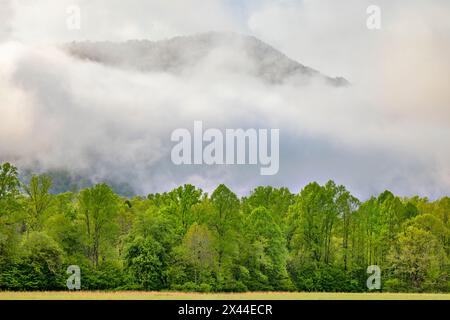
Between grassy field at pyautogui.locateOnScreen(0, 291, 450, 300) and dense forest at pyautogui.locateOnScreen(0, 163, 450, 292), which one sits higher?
dense forest at pyautogui.locateOnScreen(0, 163, 450, 292)

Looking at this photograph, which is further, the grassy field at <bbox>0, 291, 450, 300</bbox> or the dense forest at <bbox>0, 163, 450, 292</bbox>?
the dense forest at <bbox>0, 163, 450, 292</bbox>

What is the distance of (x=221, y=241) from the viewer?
76375 mm

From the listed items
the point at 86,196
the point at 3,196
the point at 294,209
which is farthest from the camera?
the point at 294,209

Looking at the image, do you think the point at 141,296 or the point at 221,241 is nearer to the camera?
the point at 141,296

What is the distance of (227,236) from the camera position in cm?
7719

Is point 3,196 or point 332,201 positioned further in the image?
point 332,201

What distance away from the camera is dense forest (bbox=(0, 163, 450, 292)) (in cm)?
6969

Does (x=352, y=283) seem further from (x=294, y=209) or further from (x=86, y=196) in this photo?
(x=86, y=196)

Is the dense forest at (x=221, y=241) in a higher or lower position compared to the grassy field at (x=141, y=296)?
higher

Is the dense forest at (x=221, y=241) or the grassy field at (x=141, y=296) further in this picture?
the dense forest at (x=221, y=241)

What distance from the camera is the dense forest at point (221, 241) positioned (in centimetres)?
6969

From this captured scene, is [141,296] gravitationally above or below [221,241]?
below

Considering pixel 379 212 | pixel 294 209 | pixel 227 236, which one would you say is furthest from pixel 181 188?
pixel 379 212

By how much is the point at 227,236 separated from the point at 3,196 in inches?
1002
